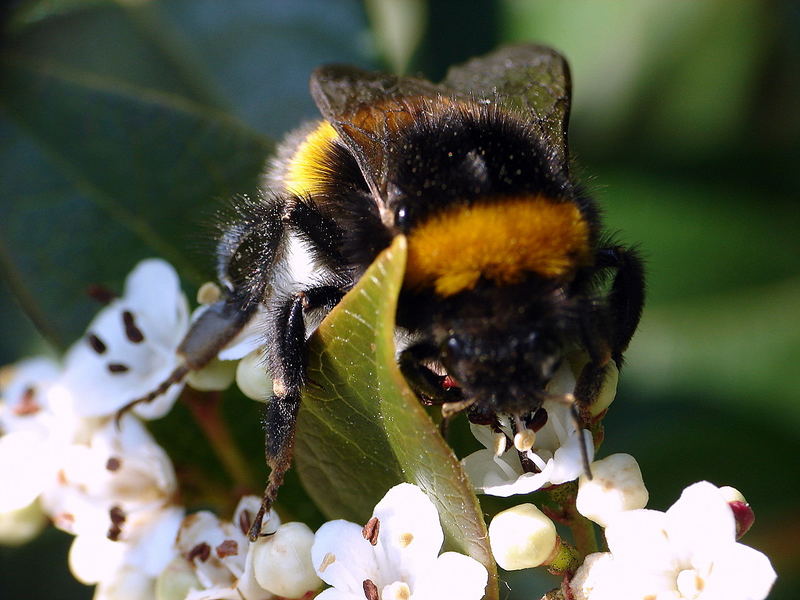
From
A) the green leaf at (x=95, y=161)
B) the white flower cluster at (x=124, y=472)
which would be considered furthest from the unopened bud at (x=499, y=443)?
the green leaf at (x=95, y=161)

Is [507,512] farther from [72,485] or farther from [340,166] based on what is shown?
[72,485]

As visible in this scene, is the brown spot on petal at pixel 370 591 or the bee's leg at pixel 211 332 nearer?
the brown spot on petal at pixel 370 591

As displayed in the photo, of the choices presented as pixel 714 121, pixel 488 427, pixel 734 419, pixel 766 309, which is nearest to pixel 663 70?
pixel 714 121

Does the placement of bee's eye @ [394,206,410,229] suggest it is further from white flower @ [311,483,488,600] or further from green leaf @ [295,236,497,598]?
white flower @ [311,483,488,600]

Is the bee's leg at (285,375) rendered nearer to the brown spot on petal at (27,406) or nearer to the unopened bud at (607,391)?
the unopened bud at (607,391)

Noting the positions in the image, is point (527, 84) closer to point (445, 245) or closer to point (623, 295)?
point (623, 295)

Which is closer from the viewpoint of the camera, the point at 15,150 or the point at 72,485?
the point at 72,485
